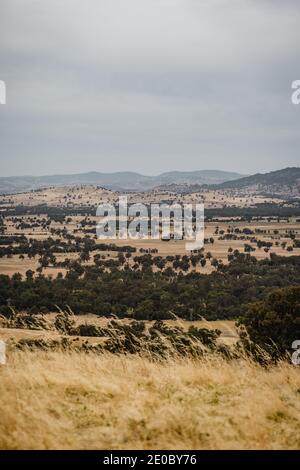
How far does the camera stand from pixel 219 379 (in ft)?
23.8

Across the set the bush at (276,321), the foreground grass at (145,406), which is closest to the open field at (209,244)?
the bush at (276,321)

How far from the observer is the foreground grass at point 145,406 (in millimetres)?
5035

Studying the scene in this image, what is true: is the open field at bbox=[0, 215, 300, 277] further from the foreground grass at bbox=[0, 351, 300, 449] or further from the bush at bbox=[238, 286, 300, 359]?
the foreground grass at bbox=[0, 351, 300, 449]

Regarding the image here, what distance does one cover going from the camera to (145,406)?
19.5 feet

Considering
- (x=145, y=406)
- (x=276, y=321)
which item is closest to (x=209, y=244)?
(x=276, y=321)

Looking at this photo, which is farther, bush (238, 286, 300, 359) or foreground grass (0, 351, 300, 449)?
bush (238, 286, 300, 359)

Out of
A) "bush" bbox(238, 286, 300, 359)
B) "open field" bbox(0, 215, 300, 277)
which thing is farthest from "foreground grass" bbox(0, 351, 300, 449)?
"open field" bbox(0, 215, 300, 277)

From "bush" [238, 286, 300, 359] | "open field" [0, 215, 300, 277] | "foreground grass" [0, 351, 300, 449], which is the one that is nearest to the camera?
"foreground grass" [0, 351, 300, 449]

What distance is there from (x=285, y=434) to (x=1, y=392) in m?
3.94

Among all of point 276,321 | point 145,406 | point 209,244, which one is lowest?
point 209,244

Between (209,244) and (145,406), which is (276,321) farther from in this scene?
(209,244)

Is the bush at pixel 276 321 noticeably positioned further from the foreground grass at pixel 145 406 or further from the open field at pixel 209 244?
the open field at pixel 209 244

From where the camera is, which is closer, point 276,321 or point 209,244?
point 276,321

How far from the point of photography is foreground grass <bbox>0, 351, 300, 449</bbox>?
5.04 metres
